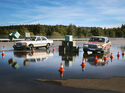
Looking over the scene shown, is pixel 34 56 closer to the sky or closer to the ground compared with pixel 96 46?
closer to the ground

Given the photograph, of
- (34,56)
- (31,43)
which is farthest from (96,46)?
(31,43)

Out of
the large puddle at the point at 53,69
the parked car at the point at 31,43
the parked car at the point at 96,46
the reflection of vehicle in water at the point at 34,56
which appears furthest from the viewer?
the parked car at the point at 31,43

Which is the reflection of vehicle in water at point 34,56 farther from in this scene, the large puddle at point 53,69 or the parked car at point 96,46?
the parked car at point 96,46

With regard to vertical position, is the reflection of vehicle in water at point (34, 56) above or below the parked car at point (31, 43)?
below

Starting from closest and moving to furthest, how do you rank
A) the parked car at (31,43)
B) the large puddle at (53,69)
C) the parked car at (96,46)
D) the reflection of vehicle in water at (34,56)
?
the large puddle at (53,69) < the reflection of vehicle in water at (34,56) < the parked car at (96,46) < the parked car at (31,43)

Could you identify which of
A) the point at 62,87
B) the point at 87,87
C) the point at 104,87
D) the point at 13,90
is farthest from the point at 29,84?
the point at 104,87

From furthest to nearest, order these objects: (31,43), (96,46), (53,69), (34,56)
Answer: (31,43) < (96,46) < (34,56) < (53,69)

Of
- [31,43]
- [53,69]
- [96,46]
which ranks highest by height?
[31,43]

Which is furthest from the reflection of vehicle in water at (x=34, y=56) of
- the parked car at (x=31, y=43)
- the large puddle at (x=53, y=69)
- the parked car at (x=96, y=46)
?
the parked car at (x=31, y=43)

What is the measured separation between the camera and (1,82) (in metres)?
6.97

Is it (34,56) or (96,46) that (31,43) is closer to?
(34,56)

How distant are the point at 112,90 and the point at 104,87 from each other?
0.40 metres

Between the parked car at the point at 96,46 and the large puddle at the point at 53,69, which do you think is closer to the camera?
the large puddle at the point at 53,69

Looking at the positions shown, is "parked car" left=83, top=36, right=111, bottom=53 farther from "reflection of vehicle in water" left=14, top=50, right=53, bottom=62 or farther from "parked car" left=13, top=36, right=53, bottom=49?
"parked car" left=13, top=36, right=53, bottom=49
